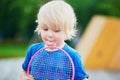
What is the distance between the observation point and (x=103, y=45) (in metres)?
10.6

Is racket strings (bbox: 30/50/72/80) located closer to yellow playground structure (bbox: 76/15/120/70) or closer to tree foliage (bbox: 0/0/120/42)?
yellow playground structure (bbox: 76/15/120/70)

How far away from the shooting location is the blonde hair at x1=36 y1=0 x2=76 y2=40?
3861mm

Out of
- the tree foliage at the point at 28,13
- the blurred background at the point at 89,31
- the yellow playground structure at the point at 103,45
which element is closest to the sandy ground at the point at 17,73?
the blurred background at the point at 89,31

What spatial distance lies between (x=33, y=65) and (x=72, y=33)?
406mm

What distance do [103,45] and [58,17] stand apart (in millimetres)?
6797

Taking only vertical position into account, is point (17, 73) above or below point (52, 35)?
below

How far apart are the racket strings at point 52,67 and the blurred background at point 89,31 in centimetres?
454

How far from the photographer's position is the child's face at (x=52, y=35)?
386cm

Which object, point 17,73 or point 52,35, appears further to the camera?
point 17,73

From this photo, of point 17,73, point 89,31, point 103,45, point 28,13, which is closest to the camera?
point 17,73

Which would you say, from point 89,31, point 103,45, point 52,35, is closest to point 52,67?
point 52,35

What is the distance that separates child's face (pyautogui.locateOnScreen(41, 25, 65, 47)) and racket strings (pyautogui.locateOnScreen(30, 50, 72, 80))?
10 cm

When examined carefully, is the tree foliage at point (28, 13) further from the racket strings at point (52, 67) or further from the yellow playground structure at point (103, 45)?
the racket strings at point (52, 67)

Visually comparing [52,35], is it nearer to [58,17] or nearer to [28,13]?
[58,17]
